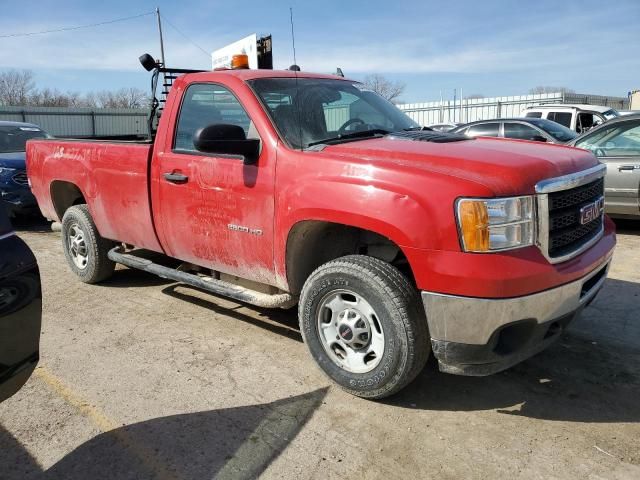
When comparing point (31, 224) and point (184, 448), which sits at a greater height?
point (31, 224)

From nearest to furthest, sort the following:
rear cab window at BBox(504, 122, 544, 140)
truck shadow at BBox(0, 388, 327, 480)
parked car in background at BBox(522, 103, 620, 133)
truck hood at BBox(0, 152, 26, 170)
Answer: truck shadow at BBox(0, 388, 327, 480)
truck hood at BBox(0, 152, 26, 170)
rear cab window at BBox(504, 122, 544, 140)
parked car in background at BBox(522, 103, 620, 133)

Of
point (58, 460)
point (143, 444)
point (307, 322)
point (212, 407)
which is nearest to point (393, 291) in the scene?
point (307, 322)

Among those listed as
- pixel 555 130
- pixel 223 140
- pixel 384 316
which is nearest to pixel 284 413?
pixel 384 316

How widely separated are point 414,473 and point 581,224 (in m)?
1.69

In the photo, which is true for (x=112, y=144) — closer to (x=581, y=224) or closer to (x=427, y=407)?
(x=427, y=407)

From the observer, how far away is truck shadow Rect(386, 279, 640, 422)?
3098mm

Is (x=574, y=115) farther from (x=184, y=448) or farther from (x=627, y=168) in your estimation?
(x=184, y=448)

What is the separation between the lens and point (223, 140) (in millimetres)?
3342

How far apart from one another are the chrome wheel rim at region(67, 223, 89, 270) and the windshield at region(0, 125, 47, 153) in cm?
511

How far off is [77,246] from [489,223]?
4524 millimetres

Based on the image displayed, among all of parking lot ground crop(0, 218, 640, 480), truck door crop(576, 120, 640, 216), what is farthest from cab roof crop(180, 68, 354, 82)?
truck door crop(576, 120, 640, 216)

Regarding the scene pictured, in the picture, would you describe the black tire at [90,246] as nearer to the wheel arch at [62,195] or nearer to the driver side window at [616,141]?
the wheel arch at [62,195]

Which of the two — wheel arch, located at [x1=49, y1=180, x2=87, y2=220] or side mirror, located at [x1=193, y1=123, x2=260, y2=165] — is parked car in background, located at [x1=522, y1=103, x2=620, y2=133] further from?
side mirror, located at [x1=193, y1=123, x2=260, y2=165]

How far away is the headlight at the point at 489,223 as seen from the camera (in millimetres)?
2645
